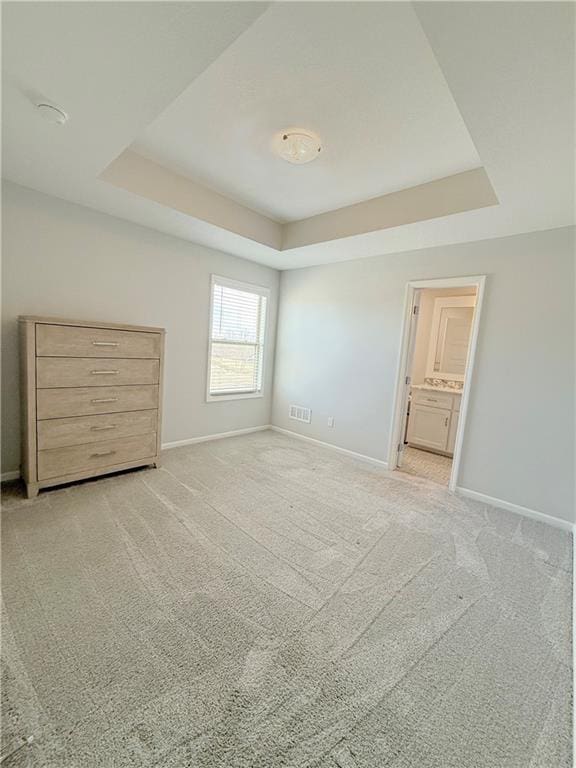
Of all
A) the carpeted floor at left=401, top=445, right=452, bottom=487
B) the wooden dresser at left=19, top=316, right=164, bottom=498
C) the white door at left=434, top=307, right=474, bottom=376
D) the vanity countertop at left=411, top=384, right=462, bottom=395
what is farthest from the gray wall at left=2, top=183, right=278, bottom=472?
the white door at left=434, top=307, right=474, bottom=376

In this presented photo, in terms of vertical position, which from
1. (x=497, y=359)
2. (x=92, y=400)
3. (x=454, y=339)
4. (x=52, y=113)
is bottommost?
(x=92, y=400)

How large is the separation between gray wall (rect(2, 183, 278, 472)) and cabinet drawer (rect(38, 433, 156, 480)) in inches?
20.4

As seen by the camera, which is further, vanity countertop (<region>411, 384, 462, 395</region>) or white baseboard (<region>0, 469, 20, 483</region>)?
vanity countertop (<region>411, 384, 462, 395</region>)

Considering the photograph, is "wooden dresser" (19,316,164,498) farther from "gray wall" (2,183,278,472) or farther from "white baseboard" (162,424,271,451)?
"white baseboard" (162,424,271,451)

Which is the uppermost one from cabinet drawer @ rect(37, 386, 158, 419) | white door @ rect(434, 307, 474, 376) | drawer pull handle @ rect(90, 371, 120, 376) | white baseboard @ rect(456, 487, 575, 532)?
white door @ rect(434, 307, 474, 376)

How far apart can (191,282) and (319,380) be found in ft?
6.81

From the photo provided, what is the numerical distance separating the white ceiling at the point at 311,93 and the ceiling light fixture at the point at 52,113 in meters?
0.04

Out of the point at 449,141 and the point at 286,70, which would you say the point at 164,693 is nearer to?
the point at 286,70

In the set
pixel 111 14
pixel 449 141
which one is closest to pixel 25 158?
pixel 111 14

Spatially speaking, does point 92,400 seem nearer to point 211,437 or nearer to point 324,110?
point 211,437

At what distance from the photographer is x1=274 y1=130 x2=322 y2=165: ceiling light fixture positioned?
6.69ft

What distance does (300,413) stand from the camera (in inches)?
180

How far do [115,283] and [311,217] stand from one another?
2.19m

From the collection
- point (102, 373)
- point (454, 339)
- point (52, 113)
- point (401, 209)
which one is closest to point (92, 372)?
point (102, 373)
